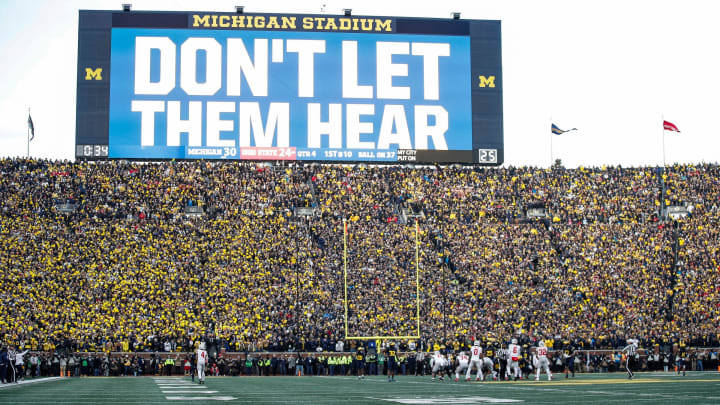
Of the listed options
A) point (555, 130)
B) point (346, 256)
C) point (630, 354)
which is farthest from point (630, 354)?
point (555, 130)

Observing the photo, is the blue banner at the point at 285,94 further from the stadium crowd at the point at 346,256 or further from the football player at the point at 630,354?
the football player at the point at 630,354

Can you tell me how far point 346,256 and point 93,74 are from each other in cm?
1780

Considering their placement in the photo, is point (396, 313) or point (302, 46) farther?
point (302, 46)

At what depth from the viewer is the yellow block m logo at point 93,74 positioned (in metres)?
49.2

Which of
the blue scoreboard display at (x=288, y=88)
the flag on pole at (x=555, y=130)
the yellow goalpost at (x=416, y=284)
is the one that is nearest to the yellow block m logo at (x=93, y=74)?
the blue scoreboard display at (x=288, y=88)

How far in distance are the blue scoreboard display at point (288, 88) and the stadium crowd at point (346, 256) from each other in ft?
5.91

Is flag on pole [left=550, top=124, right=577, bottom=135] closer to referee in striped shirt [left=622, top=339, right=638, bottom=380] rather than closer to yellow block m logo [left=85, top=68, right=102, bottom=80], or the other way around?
referee in striped shirt [left=622, top=339, right=638, bottom=380]

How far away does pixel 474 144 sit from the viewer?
5112 cm

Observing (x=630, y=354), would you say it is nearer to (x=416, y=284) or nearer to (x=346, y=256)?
(x=416, y=284)

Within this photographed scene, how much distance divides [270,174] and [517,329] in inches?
678

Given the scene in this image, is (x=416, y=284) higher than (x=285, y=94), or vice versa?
(x=285, y=94)

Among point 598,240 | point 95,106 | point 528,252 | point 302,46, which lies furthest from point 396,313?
point 95,106

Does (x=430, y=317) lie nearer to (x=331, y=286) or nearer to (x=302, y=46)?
(x=331, y=286)

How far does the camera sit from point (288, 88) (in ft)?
166
